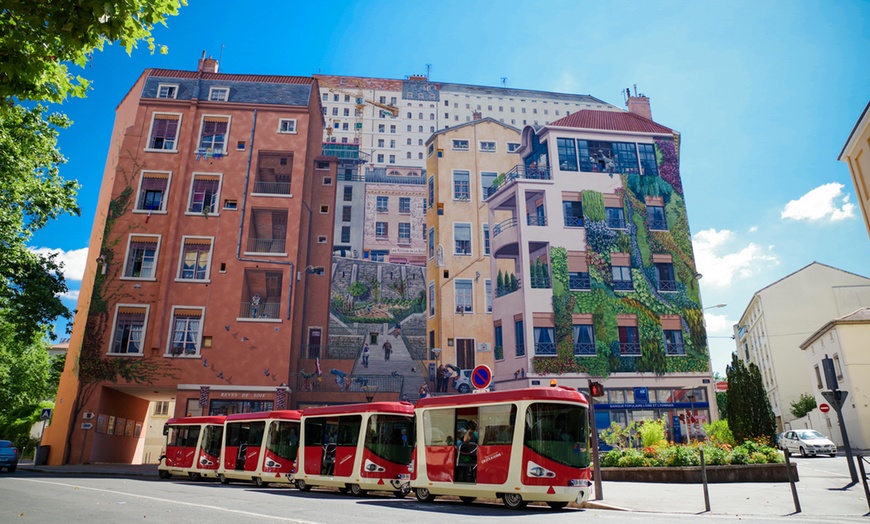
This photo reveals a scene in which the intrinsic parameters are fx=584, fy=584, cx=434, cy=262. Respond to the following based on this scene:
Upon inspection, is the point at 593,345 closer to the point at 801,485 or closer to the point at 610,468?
the point at 610,468

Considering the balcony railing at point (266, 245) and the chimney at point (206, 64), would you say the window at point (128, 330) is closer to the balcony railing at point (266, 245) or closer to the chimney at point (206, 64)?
the balcony railing at point (266, 245)

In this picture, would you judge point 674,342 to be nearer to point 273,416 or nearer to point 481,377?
point 481,377

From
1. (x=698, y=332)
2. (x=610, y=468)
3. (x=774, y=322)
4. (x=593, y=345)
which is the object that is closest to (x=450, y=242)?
(x=593, y=345)

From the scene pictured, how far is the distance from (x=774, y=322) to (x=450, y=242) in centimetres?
3404

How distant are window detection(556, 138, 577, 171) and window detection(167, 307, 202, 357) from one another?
80.1ft

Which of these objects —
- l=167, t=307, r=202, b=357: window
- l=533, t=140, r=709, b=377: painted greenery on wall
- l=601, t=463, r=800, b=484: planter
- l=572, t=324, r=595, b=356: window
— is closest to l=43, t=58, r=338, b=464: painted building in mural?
l=167, t=307, r=202, b=357: window

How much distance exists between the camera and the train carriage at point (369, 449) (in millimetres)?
16812

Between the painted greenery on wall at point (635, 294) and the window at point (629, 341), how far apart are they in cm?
29

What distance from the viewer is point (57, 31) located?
780cm

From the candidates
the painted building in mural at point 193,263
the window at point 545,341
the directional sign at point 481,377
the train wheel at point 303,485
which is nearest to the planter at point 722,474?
the directional sign at point 481,377

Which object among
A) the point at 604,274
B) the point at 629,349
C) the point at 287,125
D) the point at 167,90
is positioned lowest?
the point at 629,349

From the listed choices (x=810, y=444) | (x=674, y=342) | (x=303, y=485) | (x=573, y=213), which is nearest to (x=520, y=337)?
(x=573, y=213)

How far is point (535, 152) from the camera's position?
136 feet

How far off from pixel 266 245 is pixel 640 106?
97.8ft
